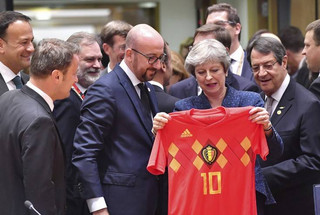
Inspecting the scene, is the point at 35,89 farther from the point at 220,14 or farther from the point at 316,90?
the point at 220,14

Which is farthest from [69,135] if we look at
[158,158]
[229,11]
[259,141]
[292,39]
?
[292,39]

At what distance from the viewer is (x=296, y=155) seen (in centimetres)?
403

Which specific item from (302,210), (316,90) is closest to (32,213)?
(302,210)

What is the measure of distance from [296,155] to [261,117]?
0.59 metres

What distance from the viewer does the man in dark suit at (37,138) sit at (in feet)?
10.7

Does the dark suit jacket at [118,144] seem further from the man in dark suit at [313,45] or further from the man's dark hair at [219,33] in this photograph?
the man in dark suit at [313,45]

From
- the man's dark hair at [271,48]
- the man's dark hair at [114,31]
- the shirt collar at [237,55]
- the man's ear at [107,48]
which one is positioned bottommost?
the shirt collar at [237,55]

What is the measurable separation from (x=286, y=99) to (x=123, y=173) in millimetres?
1119

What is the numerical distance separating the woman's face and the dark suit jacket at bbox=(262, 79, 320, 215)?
19.0 inches

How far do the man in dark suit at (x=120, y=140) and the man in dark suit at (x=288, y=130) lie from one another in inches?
27.7

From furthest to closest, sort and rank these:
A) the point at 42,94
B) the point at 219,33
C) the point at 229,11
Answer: the point at 229,11 < the point at 219,33 < the point at 42,94

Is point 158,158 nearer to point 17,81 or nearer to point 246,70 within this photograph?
point 17,81

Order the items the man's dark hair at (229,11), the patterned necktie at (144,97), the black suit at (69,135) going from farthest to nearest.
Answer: the man's dark hair at (229,11) → the black suit at (69,135) → the patterned necktie at (144,97)

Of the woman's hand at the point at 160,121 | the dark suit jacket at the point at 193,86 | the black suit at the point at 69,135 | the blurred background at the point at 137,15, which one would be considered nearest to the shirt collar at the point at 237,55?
the dark suit jacket at the point at 193,86
